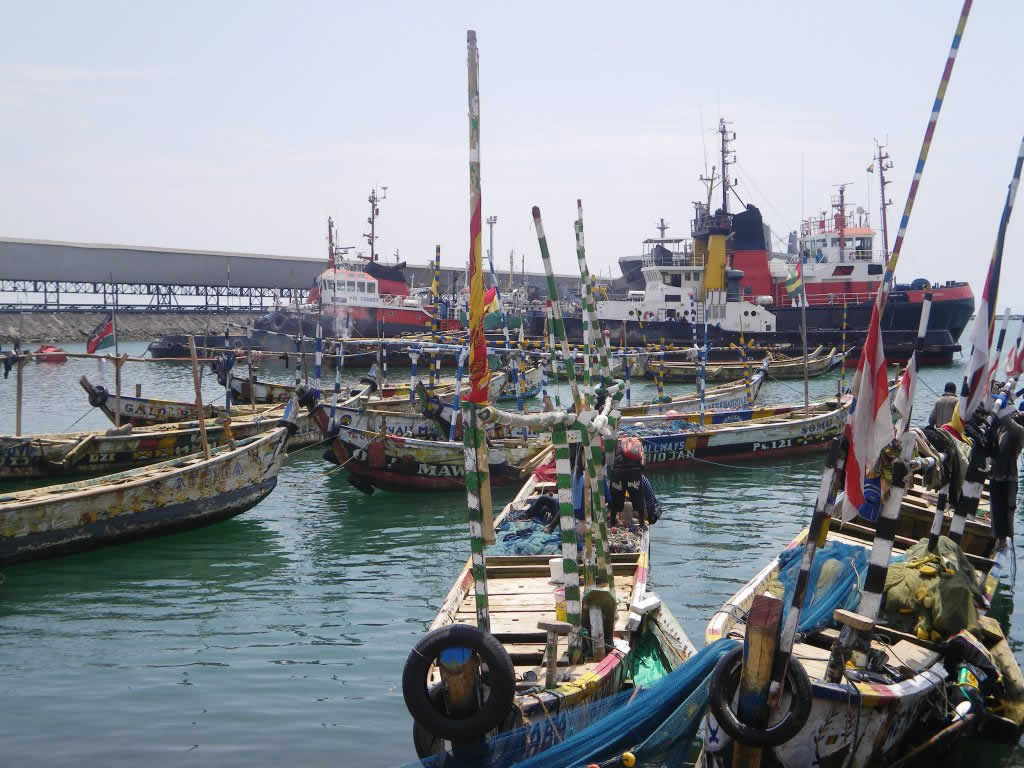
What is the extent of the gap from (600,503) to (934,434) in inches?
166

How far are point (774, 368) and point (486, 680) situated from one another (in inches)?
1676

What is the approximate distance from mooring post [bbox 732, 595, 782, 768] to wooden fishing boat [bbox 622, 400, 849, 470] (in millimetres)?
15983

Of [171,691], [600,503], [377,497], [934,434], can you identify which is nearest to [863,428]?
[600,503]

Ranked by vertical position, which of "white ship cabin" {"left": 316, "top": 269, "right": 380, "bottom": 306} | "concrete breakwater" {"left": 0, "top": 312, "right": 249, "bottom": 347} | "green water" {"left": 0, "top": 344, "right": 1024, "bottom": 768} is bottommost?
"green water" {"left": 0, "top": 344, "right": 1024, "bottom": 768}

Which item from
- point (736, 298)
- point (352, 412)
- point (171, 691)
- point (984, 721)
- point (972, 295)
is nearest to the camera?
point (984, 721)

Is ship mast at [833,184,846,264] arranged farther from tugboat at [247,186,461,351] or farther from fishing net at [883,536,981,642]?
fishing net at [883,536,981,642]

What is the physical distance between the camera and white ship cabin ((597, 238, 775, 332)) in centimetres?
5136

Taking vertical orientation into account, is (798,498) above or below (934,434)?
below

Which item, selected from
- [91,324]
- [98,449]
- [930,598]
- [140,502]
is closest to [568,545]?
[930,598]

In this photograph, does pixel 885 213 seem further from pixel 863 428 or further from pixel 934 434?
pixel 863 428

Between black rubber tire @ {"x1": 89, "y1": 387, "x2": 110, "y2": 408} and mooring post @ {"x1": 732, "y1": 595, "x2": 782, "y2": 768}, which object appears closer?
mooring post @ {"x1": 732, "y1": 595, "x2": 782, "y2": 768}

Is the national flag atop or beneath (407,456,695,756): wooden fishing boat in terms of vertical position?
atop

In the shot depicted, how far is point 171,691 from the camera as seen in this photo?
9.89 metres

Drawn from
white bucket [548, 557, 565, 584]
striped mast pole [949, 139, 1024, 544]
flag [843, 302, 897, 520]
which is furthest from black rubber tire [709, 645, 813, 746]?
striped mast pole [949, 139, 1024, 544]
